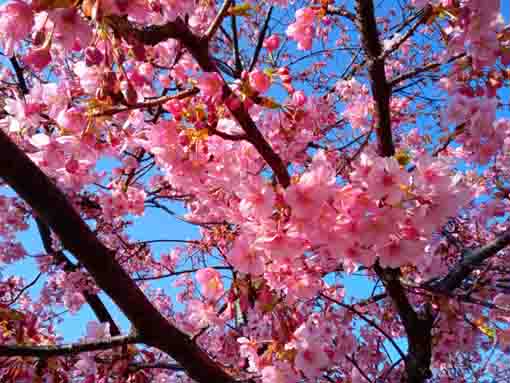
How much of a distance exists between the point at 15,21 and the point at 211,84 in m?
0.61

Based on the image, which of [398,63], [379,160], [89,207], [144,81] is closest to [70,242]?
[144,81]

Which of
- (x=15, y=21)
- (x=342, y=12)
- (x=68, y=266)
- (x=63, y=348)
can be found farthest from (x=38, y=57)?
(x=68, y=266)

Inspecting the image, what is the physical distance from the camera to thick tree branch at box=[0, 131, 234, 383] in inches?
61.3

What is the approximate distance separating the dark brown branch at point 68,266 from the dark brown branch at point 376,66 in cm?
384

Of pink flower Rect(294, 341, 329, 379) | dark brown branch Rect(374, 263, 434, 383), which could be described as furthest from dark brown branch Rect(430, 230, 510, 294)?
pink flower Rect(294, 341, 329, 379)

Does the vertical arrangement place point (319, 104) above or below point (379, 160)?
above

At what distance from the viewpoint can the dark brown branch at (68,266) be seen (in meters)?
5.16

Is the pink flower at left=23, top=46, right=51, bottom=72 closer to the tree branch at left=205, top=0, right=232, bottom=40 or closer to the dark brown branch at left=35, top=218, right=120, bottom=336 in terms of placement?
the tree branch at left=205, top=0, right=232, bottom=40

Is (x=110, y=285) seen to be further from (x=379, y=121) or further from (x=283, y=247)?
(x=379, y=121)

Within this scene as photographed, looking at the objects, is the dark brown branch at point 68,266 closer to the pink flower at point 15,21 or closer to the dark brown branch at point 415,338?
the dark brown branch at point 415,338

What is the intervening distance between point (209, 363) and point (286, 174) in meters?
1.21

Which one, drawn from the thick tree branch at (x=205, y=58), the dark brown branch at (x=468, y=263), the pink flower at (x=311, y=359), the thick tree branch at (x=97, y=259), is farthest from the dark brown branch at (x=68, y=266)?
the thick tree branch at (x=205, y=58)

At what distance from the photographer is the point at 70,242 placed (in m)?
1.72

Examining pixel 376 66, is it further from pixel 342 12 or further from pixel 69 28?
pixel 69 28
